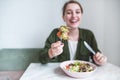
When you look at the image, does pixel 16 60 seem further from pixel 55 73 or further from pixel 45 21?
pixel 55 73

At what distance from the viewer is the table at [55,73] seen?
1016 millimetres

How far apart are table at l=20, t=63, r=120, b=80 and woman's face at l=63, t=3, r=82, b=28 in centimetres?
41

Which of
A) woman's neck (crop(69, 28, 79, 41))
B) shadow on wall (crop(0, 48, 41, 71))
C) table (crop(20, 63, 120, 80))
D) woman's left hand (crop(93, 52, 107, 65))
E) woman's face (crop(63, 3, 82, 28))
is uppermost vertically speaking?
woman's face (crop(63, 3, 82, 28))

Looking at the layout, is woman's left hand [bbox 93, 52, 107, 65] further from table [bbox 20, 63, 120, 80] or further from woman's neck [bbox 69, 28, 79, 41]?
woman's neck [bbox 69, 28, 79, 41]

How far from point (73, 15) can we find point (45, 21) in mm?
570

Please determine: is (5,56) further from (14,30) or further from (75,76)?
(75,76)

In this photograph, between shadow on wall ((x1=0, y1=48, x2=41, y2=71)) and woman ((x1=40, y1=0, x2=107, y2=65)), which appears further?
shadow on wall ((x1=0, y1=48, x2=41, y2=71))

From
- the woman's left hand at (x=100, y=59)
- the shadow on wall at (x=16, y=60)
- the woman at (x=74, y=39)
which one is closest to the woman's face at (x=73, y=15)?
the woman at (x=74, y=39)

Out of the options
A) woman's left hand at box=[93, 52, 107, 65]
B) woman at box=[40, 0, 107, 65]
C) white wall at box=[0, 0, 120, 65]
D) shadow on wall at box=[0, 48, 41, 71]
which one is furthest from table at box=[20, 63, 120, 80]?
white wall at box=[0, 0, 120, 65]

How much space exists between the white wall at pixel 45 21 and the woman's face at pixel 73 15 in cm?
43

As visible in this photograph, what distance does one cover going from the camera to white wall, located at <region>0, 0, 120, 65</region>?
6.14 ft

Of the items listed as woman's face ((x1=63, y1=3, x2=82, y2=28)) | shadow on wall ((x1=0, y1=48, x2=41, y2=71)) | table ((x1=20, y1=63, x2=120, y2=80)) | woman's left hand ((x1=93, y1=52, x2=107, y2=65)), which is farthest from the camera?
shadow on wall ((x1=0, y1=48, x2=41, y2=71))

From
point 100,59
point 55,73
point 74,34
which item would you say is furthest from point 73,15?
point 55,73

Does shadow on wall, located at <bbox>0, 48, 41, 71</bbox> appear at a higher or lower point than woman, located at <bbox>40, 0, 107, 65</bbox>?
lower
